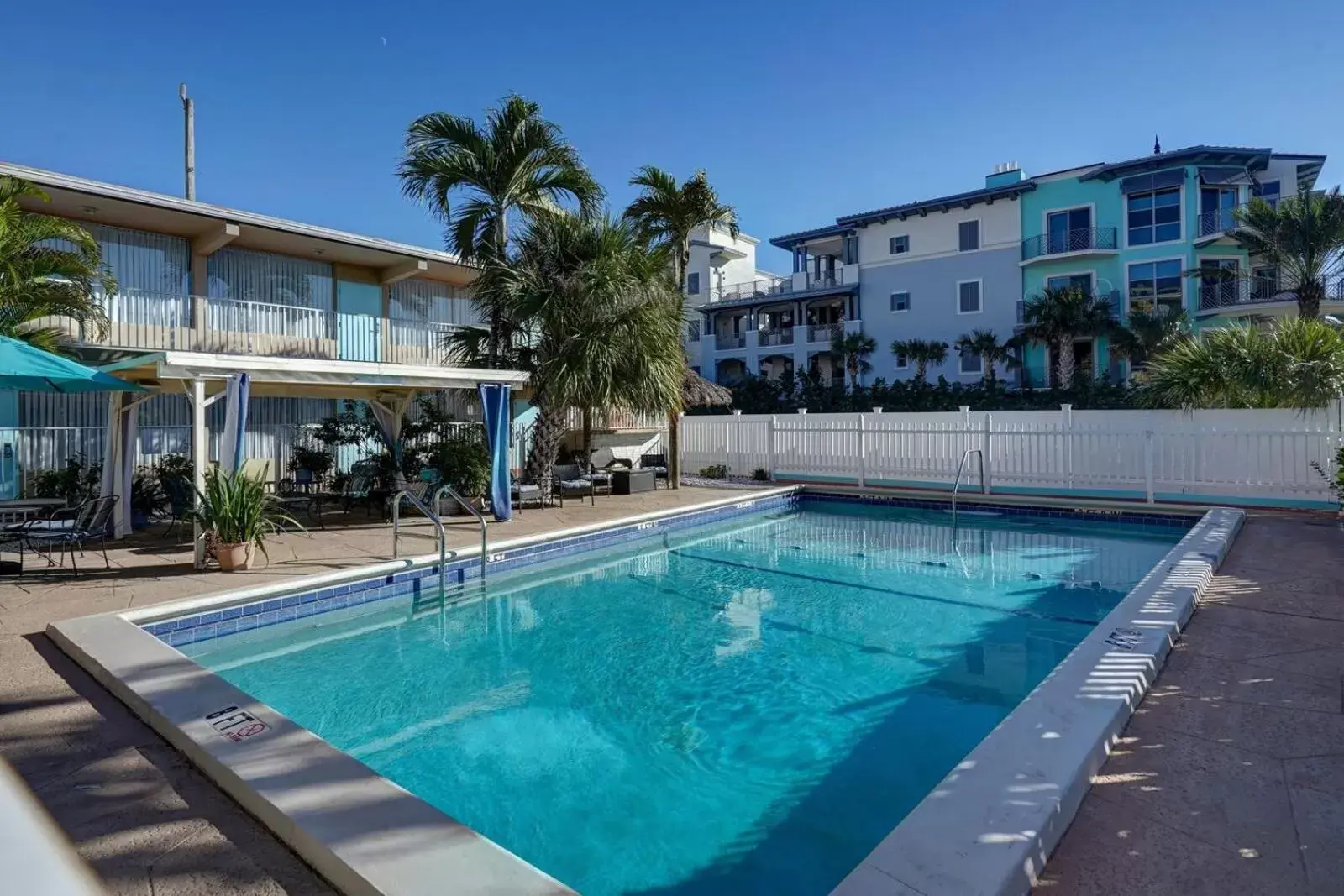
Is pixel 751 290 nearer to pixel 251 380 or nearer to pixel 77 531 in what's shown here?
pixel 251 380

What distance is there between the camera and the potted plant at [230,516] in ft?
24.6

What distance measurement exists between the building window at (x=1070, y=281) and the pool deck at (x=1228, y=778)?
96.4 ft

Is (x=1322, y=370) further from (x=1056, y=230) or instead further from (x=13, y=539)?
(x=1056, y=230)

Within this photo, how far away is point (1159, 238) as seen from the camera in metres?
30.0

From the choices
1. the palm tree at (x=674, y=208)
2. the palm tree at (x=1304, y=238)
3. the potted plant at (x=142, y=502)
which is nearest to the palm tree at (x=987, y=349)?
the palm tree at (x=1304, y=238)

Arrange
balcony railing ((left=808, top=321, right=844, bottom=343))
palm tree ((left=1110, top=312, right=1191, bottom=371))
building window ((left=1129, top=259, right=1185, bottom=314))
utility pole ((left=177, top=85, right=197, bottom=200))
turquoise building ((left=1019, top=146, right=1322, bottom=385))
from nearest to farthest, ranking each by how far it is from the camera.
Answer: utility pole ((left=177, top=85, right=197, bottom=200)) → palm tree ((left=1110, top=312, right=1191, bottom=371)) → turquoise building ((left=1019, top=146, right=1322, bottom=385)) → building window ((left=1129, top=259, right=1185, bottom=314)) → balcony railing ((left=808, top=321, right=844, bottom=343))

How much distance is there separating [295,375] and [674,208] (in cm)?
954

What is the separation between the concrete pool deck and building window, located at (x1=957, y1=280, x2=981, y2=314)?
29.7 metres

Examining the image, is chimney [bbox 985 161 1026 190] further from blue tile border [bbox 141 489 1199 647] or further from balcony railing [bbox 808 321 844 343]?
blue tile border [bbox 141 489 1199 647]

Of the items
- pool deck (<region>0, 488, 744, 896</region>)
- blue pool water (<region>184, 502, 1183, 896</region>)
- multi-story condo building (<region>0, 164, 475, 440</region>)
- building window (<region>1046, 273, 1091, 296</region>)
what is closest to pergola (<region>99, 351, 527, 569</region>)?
pool deck (<region>0, 488, 744, 896</region>)

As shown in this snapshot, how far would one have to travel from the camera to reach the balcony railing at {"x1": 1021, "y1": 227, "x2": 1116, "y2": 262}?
100 ft

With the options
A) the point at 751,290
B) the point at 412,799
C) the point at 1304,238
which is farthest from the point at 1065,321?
the point at 412,799

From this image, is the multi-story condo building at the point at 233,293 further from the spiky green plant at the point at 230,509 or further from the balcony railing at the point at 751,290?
the balcony railing at the point at 751,290

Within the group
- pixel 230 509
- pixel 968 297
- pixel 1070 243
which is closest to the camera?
pixel 230 509
